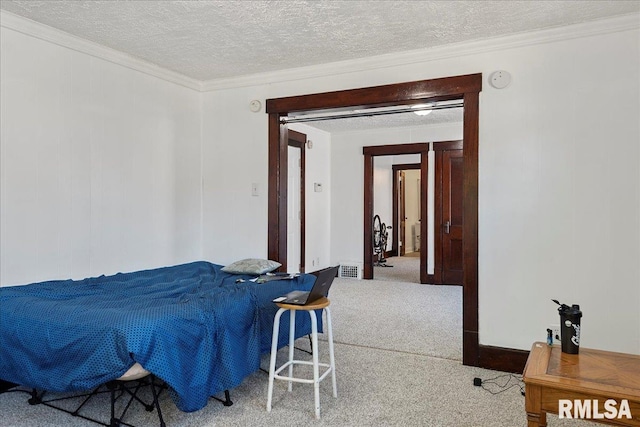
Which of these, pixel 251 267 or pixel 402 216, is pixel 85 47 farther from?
pixel 402 216

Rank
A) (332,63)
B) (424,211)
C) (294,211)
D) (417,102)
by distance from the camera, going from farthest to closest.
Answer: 1. (424,211)
2. (294,211)
3. (332,63)
4. (417,102)

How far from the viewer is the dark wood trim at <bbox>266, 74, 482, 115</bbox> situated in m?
3.30

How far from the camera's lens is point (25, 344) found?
2.21 meters

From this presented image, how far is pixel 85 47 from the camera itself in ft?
10.6

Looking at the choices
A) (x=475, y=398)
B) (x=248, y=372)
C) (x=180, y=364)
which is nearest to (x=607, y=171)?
(x=475, y=398)

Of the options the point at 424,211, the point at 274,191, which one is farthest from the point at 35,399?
the point at 424,211

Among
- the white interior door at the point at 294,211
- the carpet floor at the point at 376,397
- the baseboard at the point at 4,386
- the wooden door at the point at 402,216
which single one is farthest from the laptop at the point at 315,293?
the wooden door at the point at 402,216

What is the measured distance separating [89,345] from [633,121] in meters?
3.52

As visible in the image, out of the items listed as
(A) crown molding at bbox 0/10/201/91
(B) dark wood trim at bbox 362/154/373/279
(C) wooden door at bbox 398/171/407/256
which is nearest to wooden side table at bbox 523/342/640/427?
(A) crown molding at bbox 0/10/201/91

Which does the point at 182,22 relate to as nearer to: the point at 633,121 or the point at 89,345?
the point at 89,345

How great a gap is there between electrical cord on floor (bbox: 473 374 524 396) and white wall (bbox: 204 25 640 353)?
27cm

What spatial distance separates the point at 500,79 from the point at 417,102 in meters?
0.64

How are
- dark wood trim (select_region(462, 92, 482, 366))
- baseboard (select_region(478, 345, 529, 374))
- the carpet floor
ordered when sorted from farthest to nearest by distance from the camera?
dark wood trim (select_region(462, 92, 482, 366)) → baseboard (select_region(478, 345, 529, 374)) → the carpet floor

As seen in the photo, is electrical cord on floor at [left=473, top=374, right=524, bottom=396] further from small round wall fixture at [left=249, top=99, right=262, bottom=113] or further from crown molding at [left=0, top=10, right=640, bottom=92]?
small round wall fixture at [left=249, top=99, right=262, bottom=113]
